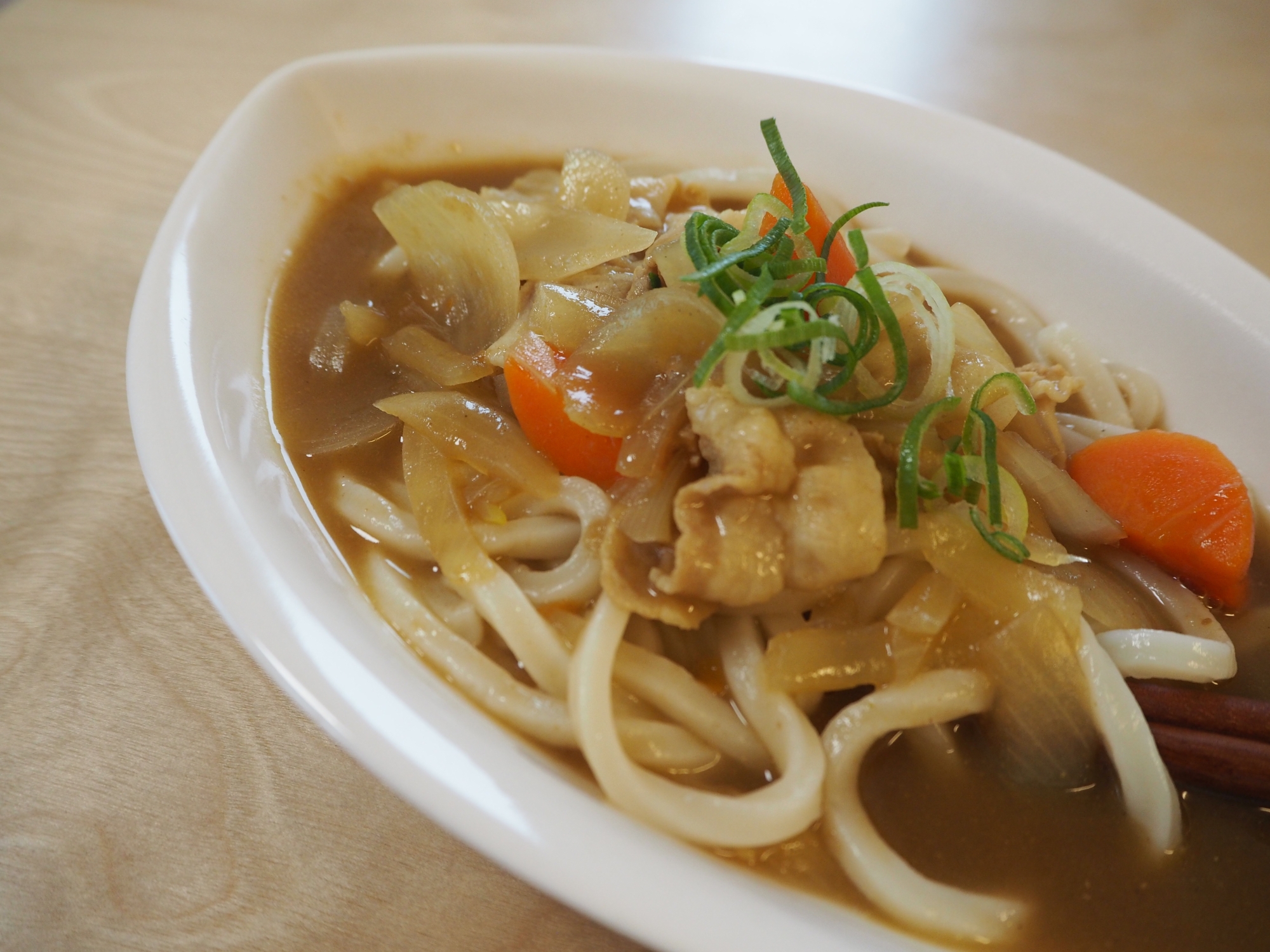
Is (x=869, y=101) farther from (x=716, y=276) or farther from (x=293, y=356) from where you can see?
(x=293, y=356)

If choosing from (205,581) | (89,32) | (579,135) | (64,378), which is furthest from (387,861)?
(89,32)

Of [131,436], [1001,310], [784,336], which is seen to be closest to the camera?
[784,336]

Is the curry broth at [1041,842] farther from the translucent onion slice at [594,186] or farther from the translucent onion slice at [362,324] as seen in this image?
the translucent onion slice at [594,186]

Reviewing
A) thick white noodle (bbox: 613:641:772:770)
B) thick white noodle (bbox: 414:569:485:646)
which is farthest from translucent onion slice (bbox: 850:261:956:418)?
thick white noodle (bbox: 414:569:485:646)

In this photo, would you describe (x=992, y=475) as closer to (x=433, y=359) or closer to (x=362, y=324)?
(x=433, y=359)

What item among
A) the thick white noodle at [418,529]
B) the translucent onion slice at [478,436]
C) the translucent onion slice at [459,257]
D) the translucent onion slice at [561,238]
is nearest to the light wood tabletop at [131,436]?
the thick white noodle at [418,529]

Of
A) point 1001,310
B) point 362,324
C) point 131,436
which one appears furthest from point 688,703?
point 1001,310

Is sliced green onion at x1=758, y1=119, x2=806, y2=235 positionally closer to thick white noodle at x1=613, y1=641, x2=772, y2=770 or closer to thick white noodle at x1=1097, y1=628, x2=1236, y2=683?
thick white noodle at x1=613, y1=641, x2=772, y2=770
